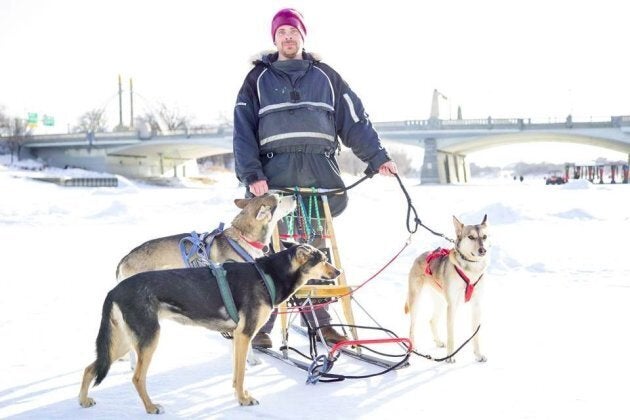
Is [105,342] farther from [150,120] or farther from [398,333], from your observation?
[150,120]

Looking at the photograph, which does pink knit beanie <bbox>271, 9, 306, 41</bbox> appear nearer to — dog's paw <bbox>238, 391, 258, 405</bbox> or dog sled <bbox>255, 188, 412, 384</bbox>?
dog sled <bbox>255, 188, 412, 384</bbox>

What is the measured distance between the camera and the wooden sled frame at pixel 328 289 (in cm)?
482

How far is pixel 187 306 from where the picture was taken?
3.77 meters

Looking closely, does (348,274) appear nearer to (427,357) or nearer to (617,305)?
(617,305)

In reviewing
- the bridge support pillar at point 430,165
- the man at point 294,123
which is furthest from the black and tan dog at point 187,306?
the bridge support pillar at point 430,165

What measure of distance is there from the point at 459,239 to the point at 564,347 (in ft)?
4.01

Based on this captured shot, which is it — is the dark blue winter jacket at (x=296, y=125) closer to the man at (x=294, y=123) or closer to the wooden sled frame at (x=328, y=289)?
the man at (x=294, y=123)

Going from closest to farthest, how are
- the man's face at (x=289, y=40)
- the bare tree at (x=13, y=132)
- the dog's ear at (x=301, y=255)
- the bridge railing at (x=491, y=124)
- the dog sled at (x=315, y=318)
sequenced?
the dog's ear at (x=301, y=255)
the dog sled at (x=315, y=318)
the man's face at (x=289, y=40)
the bridge railing at (x=491, y=124)
the bare tree at (x=13, y=132)

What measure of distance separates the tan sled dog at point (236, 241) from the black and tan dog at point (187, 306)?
3.25ft

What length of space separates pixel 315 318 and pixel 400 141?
54.0 meters

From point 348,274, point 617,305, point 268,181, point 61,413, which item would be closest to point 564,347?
point 617,305

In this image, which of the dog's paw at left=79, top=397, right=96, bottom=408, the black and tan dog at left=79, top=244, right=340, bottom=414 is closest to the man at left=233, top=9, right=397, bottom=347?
the black and tan dog at left=79, top=244, right=340, bottom=414

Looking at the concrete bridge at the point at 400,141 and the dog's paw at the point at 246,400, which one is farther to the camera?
the concrete bridge at the point at 400,141

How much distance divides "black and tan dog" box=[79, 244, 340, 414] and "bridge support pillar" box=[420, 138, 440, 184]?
5080 cm
